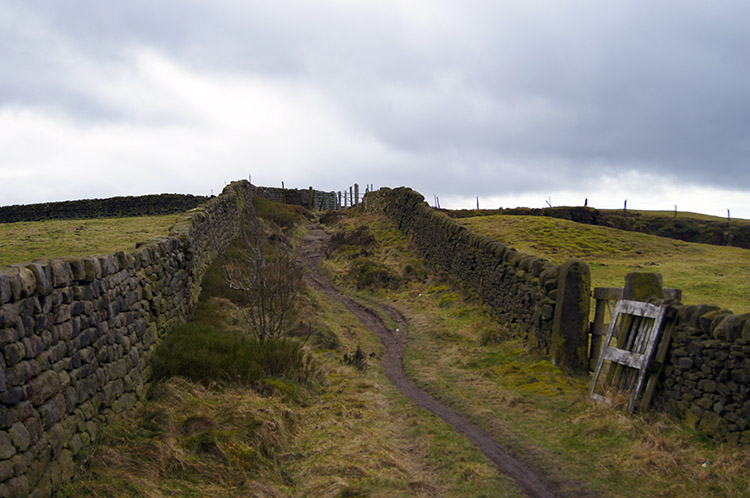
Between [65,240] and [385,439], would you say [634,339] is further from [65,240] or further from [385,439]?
[65,240]

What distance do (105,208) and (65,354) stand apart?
101 feet

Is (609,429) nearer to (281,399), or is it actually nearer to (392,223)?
(281,399)

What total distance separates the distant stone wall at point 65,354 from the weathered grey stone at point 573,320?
7.78 meters

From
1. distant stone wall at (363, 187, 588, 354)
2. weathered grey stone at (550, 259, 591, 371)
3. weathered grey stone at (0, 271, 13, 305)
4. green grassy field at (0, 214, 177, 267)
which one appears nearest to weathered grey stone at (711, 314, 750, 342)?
weathered grey stone at (550, 259, 591, 371)

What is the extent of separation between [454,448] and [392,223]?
23.8 metres

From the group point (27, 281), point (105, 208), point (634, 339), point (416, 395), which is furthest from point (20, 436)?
point (105, 208)

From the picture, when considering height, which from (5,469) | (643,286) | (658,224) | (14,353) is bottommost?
(5,469)

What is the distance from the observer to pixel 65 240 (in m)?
14.3

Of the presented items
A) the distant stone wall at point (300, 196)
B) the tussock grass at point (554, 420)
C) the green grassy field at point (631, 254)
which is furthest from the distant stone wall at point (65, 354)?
the distant stone wall at point (300, 196)

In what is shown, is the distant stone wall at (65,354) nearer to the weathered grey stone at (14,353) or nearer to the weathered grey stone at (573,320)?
the weathered grey stone at (14,353)

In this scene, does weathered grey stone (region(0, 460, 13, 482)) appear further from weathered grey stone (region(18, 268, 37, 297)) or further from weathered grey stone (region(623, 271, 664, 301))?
weathered grey stone (region(623, 271, 664, 301))

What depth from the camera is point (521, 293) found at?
1338 cm

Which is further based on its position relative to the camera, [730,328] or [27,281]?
[730,328]

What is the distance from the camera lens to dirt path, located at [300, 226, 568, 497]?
22.2ft
